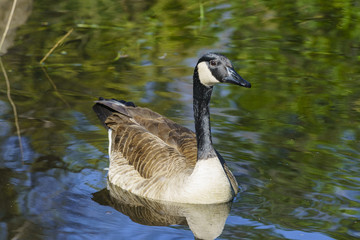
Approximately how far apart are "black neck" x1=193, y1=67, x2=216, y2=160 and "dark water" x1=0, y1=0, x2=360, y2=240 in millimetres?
749

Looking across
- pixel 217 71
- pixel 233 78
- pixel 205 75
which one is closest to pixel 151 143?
pixel 205 75

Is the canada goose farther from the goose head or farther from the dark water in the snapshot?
the dark water

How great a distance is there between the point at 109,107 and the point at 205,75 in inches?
83.0

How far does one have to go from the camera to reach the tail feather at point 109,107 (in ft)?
28.8

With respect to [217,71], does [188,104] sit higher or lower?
lower

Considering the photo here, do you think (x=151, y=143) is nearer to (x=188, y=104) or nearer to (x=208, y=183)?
(x=208, y=183)

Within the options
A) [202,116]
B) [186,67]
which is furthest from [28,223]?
[186,67]

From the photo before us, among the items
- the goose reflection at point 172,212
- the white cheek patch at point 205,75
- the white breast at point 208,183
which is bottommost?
the goose reflection at point 172,212

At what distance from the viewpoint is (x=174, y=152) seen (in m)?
7.95

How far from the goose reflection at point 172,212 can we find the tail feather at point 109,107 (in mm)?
1335

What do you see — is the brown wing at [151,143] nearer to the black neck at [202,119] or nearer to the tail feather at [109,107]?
the tail feather at [109,107]

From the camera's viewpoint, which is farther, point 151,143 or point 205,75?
point 151,143

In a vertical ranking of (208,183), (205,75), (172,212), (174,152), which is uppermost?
(205,75)

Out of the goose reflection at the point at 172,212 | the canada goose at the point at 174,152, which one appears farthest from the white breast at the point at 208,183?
the goose reflection at the point at 172,212
